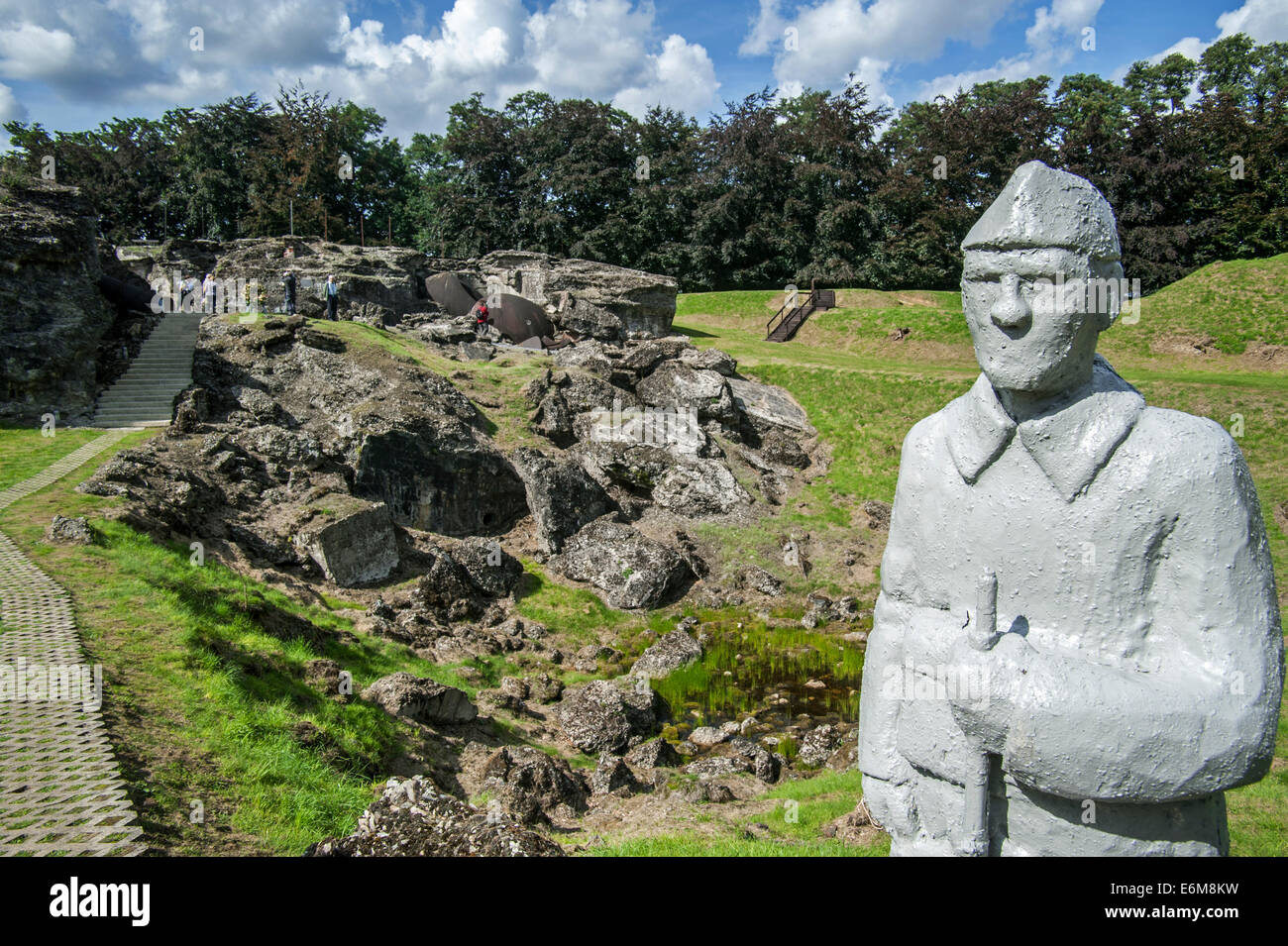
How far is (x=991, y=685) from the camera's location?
2.17 metres

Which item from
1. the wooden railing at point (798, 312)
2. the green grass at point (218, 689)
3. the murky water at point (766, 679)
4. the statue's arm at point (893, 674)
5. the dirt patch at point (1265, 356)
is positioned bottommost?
the murky water at point (766, 679)

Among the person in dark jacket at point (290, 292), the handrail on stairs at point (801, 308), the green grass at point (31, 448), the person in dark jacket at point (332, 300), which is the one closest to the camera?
the green grass at point (31, 448)

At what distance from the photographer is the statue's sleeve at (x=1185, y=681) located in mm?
2037

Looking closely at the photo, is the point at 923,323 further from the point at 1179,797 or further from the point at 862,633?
the point at 1179,797

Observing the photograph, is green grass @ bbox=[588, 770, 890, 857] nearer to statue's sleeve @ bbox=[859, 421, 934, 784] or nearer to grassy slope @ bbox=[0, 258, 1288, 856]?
grassy slope @ bbox=[0, 258, 1288, 856]

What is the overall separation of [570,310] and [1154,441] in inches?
1107

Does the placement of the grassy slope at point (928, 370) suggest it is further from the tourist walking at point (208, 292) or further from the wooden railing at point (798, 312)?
the tourist walking at point (208, 292)

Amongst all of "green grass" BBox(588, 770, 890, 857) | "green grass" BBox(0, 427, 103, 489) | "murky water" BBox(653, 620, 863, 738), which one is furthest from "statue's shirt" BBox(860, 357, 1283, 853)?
"green grass" BBox(0, 427, 103, 489)

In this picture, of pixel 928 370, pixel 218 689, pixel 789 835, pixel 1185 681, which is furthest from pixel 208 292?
pixel 1185 681

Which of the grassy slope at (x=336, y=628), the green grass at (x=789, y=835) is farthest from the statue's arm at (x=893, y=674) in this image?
the grassy slope at (x=336, y=628)

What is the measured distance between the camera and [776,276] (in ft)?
150

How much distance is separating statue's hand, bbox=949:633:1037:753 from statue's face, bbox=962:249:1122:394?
73 cm

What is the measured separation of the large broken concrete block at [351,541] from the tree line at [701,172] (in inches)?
1252

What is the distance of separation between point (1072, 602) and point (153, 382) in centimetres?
2182
